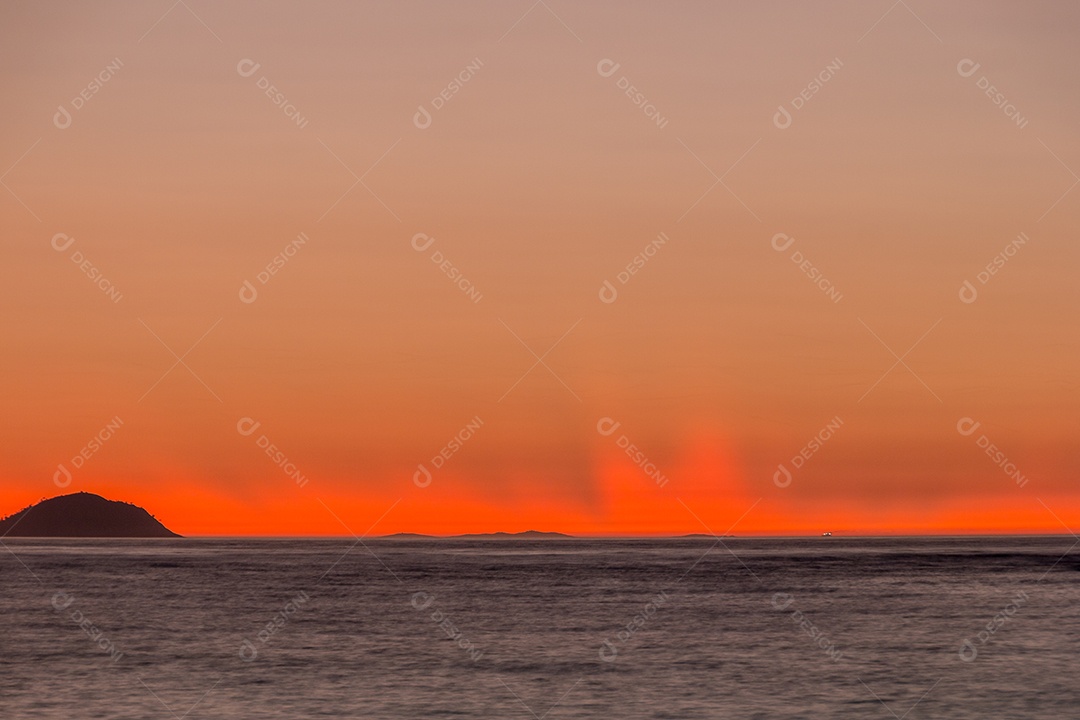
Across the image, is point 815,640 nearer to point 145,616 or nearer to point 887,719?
point 887,719

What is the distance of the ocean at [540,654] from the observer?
38.0 m

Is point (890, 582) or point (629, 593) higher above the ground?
point (629, 593)

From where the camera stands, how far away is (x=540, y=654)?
5019cm

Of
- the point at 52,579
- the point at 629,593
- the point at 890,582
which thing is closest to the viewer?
the point at 629,593

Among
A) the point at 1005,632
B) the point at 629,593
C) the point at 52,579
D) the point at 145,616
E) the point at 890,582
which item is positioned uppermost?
the point at 52,579

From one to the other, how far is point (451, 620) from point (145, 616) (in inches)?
752

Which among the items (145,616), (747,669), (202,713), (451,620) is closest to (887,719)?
(747,669)

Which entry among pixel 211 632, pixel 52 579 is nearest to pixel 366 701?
pixel 211 632

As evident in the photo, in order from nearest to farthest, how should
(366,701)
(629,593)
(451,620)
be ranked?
(366,701), (451,620), (629,593)

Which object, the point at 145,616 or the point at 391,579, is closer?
the point at 145,616

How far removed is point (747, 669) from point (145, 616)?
39.5 meters

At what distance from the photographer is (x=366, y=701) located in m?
38.3

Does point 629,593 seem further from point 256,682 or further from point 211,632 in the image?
point 256,682

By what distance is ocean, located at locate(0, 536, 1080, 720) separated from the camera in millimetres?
38031
